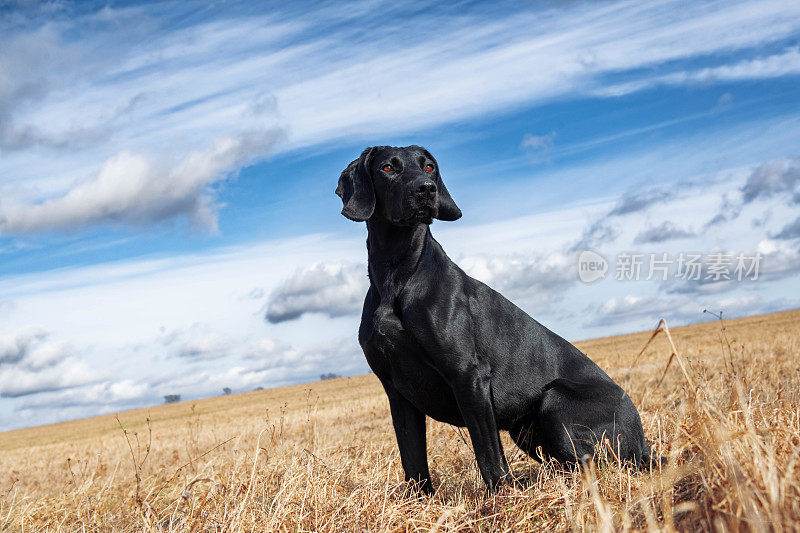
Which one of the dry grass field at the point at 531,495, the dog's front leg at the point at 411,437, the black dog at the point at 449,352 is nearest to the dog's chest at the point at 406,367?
the black dog at the point at 449,352

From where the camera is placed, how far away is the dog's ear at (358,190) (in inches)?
172

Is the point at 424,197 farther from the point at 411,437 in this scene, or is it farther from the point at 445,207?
the point at 411,437

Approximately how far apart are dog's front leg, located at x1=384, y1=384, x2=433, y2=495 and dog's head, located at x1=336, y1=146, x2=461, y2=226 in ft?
4.07

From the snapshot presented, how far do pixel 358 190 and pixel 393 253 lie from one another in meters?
0.53

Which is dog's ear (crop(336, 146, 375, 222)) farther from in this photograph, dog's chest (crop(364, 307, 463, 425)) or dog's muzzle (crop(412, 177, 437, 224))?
dog's chest (crop(364, 307, 463, 425))

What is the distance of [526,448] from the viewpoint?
476 cm

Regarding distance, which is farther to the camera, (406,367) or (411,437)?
(411,437)

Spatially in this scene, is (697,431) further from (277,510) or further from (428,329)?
(277,510)

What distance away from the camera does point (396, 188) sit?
4.27 meters

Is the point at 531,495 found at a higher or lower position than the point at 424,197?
lower

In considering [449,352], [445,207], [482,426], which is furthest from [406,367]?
[445,207]

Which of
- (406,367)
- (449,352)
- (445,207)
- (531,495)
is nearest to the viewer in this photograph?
(531,495)

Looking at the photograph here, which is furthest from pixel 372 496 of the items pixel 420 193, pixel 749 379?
pixel 749 379

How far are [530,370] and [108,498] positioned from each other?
434 centimetres
